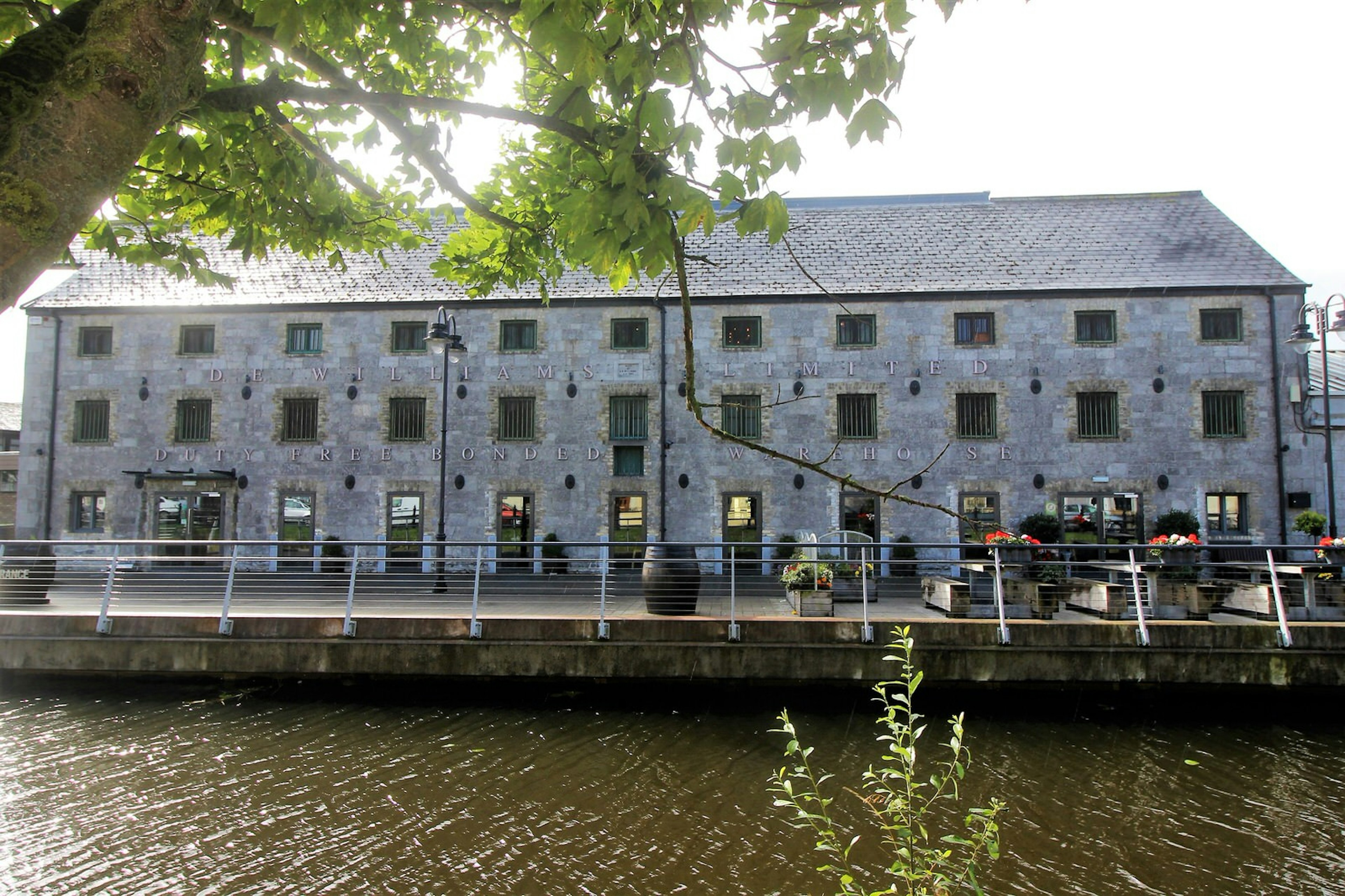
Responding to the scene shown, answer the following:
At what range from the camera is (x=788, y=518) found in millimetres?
20781

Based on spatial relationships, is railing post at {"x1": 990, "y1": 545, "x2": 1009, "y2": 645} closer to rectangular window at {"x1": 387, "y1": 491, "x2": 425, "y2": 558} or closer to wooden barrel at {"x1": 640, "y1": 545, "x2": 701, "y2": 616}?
wooden barrel at {"x1": 640, "y1": 545, "x2": 701, "y2": 616}

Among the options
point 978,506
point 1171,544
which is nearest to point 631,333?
point 978,506

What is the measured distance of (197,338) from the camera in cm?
2262

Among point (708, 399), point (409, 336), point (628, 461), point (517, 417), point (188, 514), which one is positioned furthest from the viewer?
point (409, 336)

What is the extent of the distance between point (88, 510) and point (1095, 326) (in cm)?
2932

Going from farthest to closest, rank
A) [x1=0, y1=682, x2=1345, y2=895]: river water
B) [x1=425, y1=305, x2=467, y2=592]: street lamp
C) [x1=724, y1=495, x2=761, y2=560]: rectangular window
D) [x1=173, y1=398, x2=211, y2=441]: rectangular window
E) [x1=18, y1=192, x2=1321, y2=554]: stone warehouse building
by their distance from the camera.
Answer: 1. [x1=173, y1=398, x2=211, y2=441]: rectangular window
2. [x1=724, y1=495, x2=761, y2=560]: rectangular window
3. [x1=18, y1=192, x2=1321, y2=554]: stone warehouse building
4. [x1=425, y1=305, x2=467, y2=592]: street lamp
5. [x1=0, y1=682, x2=1345, y2=895]: river water

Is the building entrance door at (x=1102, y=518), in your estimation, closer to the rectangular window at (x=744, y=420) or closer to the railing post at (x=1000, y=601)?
the rectangular window at (x=744, y=420)

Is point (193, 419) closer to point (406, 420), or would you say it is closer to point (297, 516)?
point (297, 516)

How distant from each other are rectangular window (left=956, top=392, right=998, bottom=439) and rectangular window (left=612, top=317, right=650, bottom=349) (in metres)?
8.98

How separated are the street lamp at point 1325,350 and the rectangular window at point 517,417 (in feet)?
59.6

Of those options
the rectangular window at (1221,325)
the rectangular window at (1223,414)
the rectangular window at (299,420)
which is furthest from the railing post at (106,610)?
the rectangular window at (1221,325)

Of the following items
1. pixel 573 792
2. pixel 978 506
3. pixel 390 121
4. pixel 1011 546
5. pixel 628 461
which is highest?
pixel 390 121

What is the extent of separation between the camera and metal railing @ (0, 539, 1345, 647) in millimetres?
10750


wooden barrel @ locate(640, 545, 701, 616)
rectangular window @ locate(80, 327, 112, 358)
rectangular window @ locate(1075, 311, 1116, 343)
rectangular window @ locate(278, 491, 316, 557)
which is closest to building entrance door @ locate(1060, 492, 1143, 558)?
rectangular window @ locate(1075, 311, 1116, 343)
